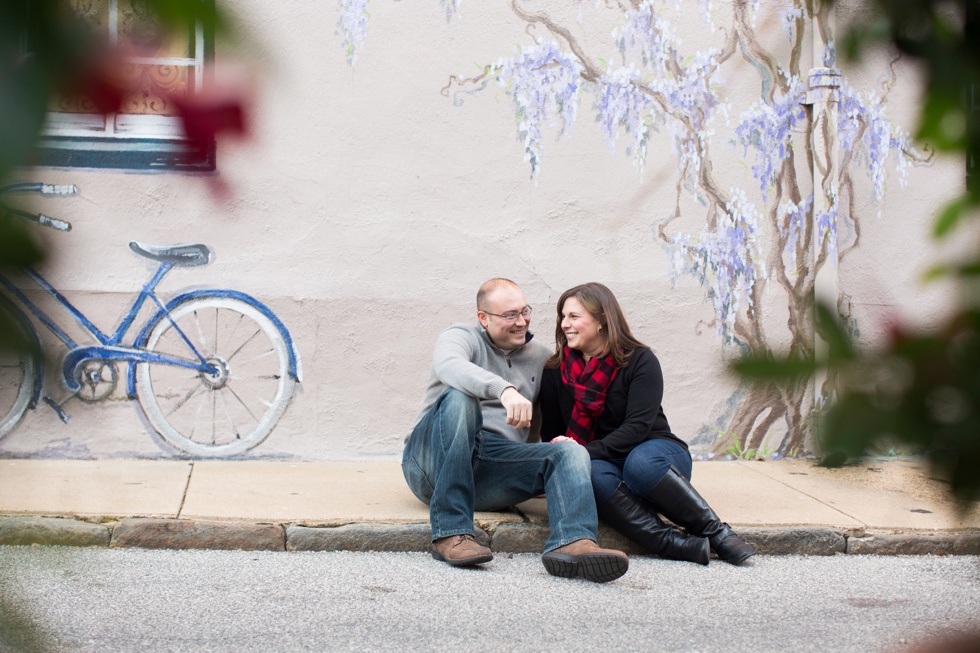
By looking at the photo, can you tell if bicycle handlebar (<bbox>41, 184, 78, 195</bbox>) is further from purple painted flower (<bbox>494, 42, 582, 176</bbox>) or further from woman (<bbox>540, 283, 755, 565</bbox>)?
purple painted flower (<bbox>494, 42, 582, 176</bbox>)

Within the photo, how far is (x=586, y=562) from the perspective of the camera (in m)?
3.66

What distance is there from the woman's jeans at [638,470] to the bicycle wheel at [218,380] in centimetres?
218

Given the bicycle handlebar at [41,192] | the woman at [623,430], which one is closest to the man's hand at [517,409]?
the woman at [623,430]

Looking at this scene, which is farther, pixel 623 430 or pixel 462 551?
pixel 623 430

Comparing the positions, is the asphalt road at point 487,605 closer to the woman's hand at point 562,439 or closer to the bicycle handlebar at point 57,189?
the woman's hand at point 562,439

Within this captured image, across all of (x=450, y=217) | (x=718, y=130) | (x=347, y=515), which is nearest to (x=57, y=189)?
(x=347, y=515)

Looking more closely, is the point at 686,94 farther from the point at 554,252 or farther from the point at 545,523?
the point at 545,523

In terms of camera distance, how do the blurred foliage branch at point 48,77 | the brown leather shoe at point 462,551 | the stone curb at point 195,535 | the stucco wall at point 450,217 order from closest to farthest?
the blurred foliage branch at point 48,77 → the brown leather shoe at point 462,551 → the stone curb at point 195,535 → the stucco wall at point 450,217

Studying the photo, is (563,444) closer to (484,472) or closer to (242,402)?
(484,472)

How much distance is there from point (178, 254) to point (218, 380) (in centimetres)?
71

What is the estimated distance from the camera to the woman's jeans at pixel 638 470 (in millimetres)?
4043

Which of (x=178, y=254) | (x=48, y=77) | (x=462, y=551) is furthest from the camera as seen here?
(x=178, y=254)

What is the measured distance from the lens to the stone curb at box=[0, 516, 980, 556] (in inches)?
159

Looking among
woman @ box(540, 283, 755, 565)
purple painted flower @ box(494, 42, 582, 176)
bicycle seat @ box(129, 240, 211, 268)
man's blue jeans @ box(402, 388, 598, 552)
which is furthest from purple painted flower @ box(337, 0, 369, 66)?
man's blue jeans @ box(402, 388, 598, 552)
